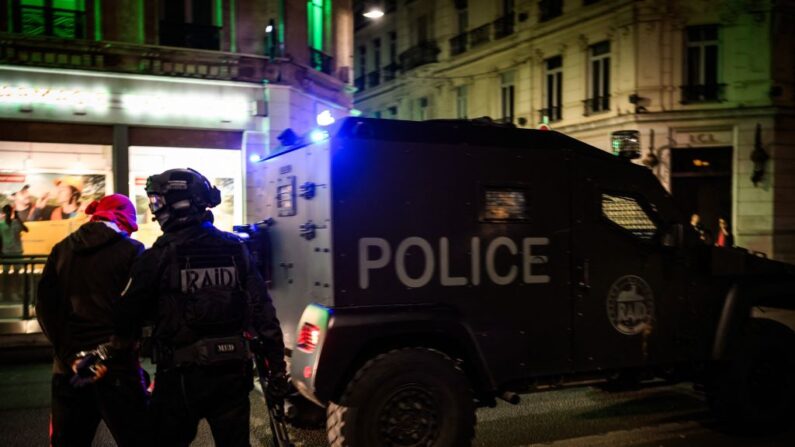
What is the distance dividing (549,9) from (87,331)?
2241cm

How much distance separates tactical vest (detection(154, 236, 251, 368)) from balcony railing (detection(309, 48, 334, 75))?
11.9 m

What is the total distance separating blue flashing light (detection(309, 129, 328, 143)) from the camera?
166 inches

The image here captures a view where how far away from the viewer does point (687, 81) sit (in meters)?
19.5

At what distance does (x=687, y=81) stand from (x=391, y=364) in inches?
741

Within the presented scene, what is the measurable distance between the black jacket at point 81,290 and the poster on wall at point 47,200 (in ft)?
29.5

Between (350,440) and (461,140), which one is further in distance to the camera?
(461,140)

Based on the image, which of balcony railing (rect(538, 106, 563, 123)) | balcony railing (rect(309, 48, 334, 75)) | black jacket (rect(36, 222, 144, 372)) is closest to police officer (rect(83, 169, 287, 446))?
black jacket (rect(36, 222, 144, 372))

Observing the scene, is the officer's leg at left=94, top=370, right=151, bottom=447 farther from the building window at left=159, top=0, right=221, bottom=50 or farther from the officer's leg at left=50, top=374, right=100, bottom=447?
the building window at left=159, top=0, right=221, bottom=50

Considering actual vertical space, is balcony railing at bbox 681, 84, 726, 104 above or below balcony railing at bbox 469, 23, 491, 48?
below

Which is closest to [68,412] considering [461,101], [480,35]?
[480,35]

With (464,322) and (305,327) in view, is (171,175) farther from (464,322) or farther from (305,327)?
(464,322)

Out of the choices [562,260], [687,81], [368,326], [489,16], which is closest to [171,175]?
[368,326]

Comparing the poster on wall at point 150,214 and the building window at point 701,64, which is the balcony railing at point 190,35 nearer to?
the poster on wall at point 150,214

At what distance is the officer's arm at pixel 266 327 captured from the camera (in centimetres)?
320
